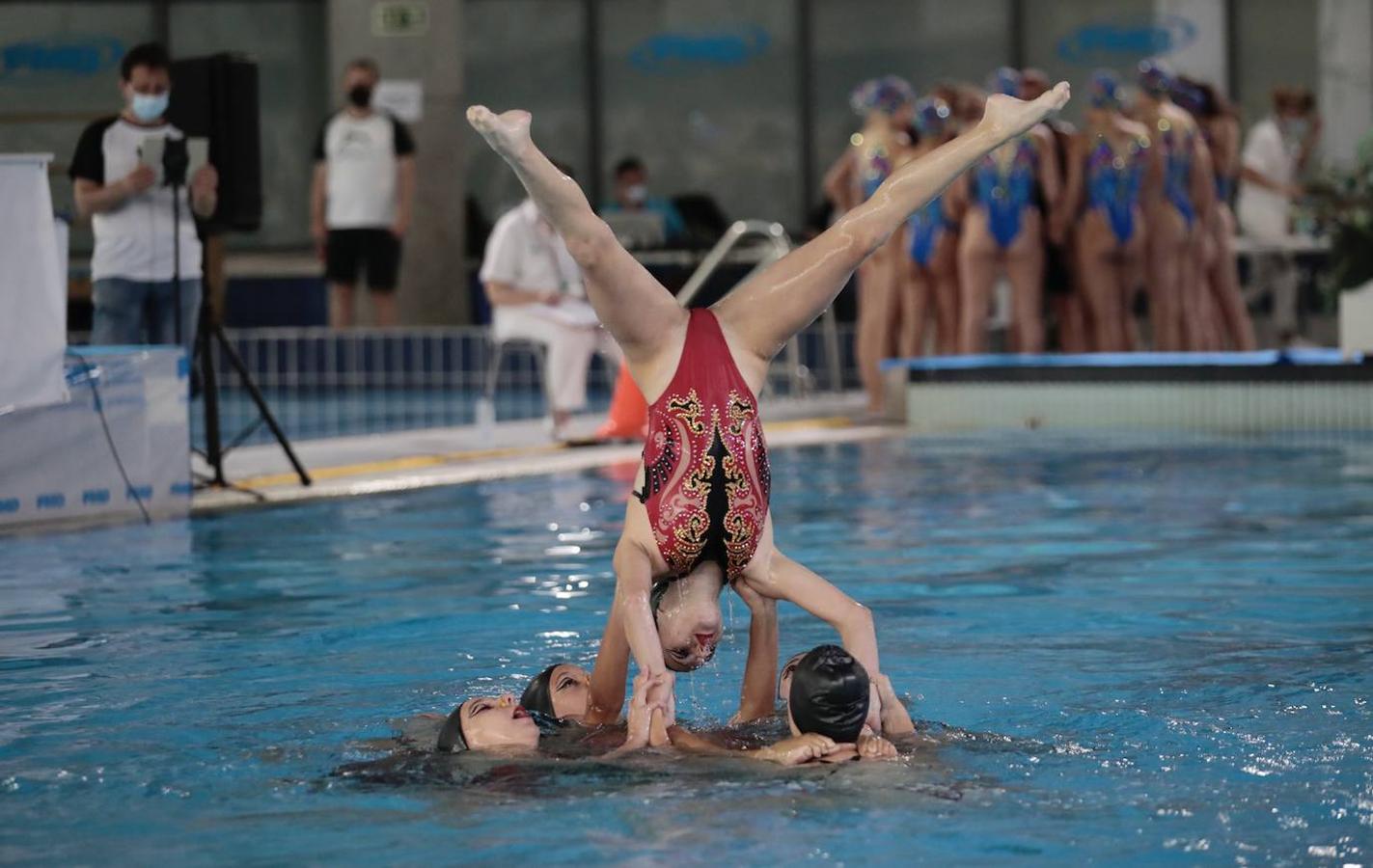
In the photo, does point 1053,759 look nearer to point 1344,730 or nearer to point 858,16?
point 1344,730

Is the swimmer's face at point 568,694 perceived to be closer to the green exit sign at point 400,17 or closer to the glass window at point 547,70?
the green exit sign at point 400,17

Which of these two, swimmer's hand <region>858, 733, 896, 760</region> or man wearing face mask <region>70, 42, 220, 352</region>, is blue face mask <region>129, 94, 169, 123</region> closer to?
man wearing face mask <region>70, 42, 220, 352</region>

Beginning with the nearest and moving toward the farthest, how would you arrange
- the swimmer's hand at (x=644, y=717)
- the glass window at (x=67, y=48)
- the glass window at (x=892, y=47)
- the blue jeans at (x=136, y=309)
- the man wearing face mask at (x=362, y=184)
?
the swimmer's hand at (x=644, y=717) < the blue jeans at (x=136, y=309) < the man wearing face mask at (x=362, y=184) < the glass window at (x=892, y=47) < the glass window at (x=67, y=48)

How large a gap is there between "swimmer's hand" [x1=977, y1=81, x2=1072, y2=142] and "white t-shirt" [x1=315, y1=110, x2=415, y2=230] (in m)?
10.9

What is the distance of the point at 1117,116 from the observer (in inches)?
519

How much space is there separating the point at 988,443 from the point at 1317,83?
8.39m

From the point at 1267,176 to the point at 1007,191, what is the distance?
3.70 meters

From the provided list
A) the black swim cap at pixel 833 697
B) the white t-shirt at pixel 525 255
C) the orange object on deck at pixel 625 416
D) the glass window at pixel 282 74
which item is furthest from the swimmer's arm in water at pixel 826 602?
the glass window at pixel 282 74

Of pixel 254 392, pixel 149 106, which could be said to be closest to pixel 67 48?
pixel 149 106

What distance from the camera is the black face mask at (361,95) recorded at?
15297 millimetres

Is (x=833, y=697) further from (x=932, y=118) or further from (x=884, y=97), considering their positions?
(x=884, y=97)

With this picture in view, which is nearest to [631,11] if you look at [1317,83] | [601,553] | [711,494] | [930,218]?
[1317,83]

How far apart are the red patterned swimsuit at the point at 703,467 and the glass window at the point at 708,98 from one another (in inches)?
616

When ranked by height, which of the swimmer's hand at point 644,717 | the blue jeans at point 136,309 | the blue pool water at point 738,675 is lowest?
the blue pool water at point 738,675
